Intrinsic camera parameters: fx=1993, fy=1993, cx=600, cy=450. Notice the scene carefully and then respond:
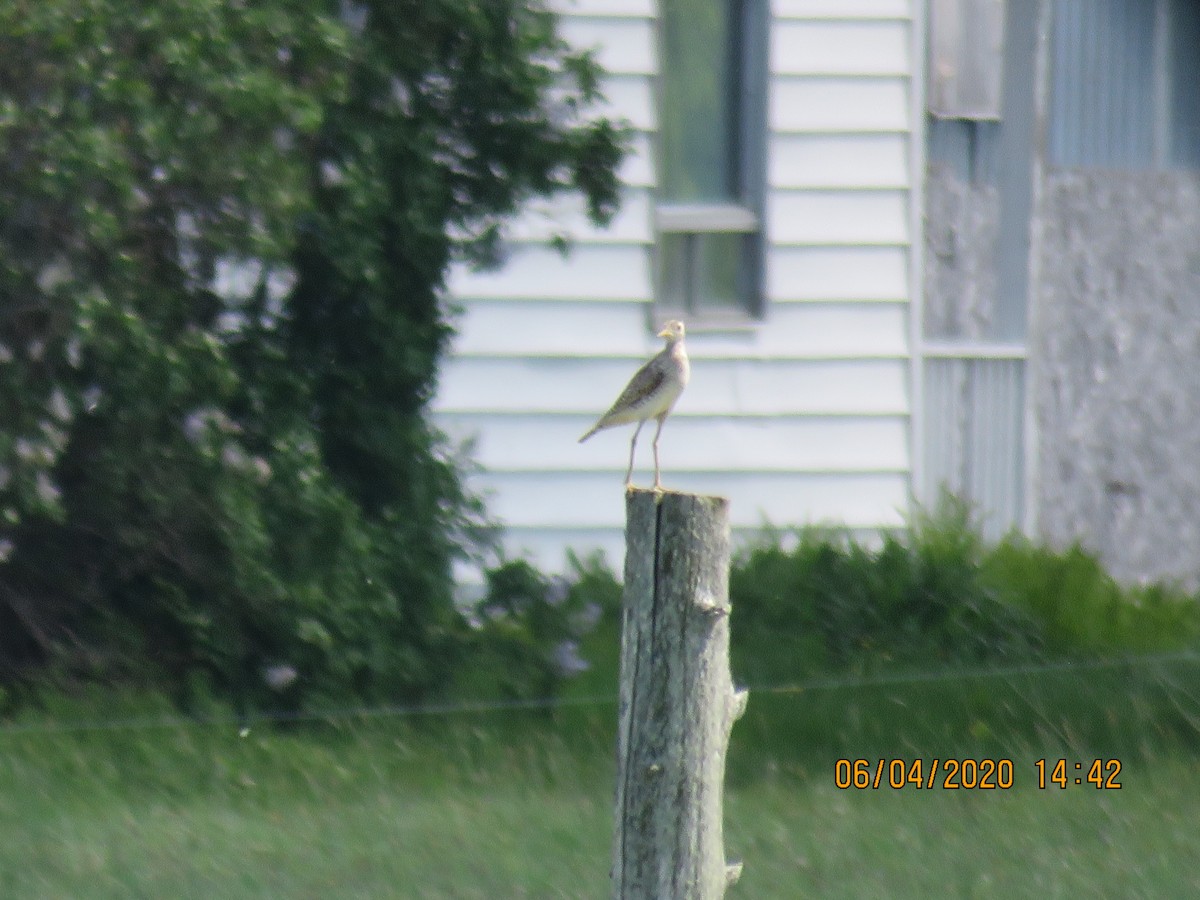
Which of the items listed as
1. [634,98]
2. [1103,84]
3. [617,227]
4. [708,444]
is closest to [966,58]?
[1103,84]

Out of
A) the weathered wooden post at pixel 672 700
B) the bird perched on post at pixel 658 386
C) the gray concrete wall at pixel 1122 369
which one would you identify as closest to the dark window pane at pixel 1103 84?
the gray concrete wall at pixel 1122 369

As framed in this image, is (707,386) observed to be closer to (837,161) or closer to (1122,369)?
(837,161)

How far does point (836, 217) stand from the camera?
10.8 meters

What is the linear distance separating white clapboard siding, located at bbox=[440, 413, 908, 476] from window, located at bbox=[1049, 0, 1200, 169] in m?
2.84

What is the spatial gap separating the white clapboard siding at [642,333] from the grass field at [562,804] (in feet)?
8.54

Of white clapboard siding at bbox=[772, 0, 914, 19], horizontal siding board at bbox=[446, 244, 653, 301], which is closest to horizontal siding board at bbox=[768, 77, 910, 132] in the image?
white clapboard siding at bbox=[772, 0, 914, 19]

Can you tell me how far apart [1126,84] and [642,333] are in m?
4.16

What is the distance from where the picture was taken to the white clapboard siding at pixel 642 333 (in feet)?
33.5

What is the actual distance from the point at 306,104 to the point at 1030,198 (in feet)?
19.9

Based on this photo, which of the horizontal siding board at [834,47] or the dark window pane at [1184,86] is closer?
the horizontal siding board at [834,47]

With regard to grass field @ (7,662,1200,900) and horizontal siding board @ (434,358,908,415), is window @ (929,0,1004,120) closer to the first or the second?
horizontal siding board @ (434,358,908,415)

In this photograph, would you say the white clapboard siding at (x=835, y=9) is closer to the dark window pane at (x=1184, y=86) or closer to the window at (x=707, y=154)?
the window at (x=707, y=154)

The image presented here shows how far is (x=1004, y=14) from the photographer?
11.9 meters
